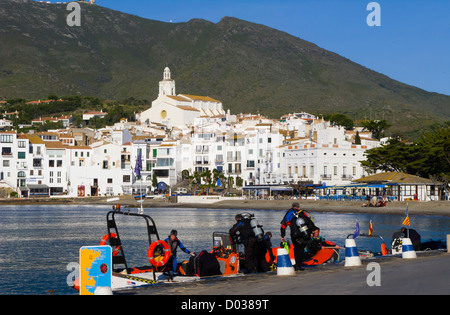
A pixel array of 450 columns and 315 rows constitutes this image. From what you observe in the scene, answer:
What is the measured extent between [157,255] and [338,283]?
545 centimetres

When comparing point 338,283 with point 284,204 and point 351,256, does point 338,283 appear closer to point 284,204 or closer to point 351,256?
point 351,256

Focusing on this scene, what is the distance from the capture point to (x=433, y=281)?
15.1 meters

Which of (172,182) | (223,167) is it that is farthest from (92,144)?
(223,167)

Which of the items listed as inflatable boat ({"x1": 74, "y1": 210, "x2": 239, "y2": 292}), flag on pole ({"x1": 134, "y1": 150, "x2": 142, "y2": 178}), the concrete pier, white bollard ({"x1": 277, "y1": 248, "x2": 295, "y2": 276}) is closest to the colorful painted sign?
the concrete pier

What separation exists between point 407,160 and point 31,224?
52.9m

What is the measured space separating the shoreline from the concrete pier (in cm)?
4848

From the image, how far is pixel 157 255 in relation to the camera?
61.9ft

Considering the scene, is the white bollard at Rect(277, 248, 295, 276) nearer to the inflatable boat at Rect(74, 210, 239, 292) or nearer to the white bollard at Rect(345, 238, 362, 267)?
the inflatable boat at Rect(74, 210, 239, 292)

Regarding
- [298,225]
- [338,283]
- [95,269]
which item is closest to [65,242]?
[298,225]

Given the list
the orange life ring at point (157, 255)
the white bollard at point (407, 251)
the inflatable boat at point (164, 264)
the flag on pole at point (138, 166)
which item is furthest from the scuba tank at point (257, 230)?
the flag on pole at point (138, 166)

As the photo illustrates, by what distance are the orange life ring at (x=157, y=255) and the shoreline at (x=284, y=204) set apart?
162 ft
